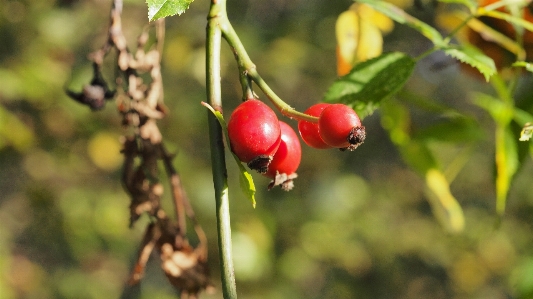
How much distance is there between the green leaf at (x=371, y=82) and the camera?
951 mm

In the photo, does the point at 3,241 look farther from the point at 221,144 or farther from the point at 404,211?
the point at 221,144

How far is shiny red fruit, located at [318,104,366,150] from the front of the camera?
639mm

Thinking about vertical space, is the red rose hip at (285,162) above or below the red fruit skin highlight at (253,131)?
below

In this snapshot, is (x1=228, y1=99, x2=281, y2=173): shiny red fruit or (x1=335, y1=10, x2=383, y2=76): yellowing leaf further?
(x1=335, y1=10, x2=383, y2=76): yellowing leaf

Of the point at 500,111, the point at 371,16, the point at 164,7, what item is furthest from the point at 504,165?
the point at 164,7

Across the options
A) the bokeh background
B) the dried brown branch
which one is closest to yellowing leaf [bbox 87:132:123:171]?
the bokeh background

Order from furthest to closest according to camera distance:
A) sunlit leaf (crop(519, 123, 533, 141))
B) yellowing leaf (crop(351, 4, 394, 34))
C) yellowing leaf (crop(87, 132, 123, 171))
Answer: yellowing leaf (crop(87, 132, 123, 171)), yellowing leaf (crop(351, 4, 394, 34)), sunlit leaf (crop(519, 123, 533, 141))

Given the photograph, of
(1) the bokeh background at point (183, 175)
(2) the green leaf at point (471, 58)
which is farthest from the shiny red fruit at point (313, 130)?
(1) the bokeh background at point (183, 175)

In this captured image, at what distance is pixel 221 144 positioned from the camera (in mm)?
677

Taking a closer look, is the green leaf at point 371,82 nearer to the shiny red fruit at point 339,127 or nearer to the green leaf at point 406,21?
the green leaf at point 406,21

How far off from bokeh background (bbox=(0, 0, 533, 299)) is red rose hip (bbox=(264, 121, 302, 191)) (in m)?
2.30

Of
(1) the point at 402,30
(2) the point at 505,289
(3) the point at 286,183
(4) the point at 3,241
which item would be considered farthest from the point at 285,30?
(2) the point at 505,289

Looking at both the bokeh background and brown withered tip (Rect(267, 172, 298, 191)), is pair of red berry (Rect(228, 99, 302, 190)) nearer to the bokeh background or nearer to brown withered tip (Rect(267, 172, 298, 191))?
brown withered tip (Rect(267, 172, 298, 191))

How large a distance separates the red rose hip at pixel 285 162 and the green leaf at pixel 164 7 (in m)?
0.23
